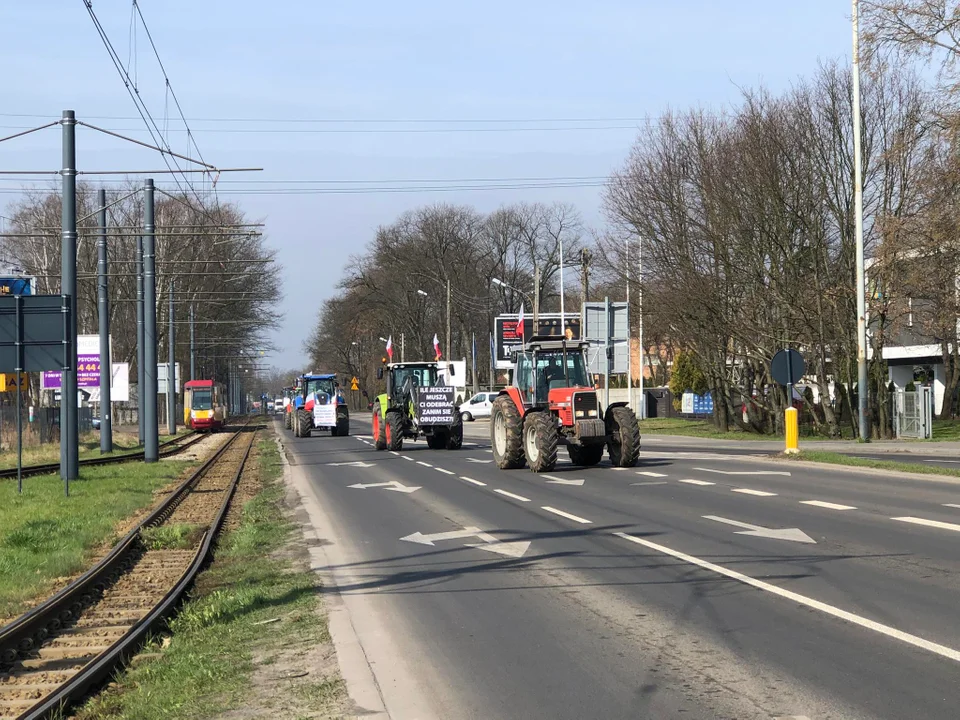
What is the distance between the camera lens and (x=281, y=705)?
6145 millimetres

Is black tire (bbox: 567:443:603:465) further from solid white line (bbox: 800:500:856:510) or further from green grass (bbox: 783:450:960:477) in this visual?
solid white line (bbox: 800:500:856:510)

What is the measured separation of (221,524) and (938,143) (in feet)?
73.2

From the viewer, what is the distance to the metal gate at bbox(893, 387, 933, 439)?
33.8 metres

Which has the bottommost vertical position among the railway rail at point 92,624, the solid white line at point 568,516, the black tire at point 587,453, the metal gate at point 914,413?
the railway rail at point 92,624

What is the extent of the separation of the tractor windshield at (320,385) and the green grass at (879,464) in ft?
108

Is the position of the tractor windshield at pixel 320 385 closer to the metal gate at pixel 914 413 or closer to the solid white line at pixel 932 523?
the metal gate at pixel 914 413

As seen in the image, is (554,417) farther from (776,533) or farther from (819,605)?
(819,605)

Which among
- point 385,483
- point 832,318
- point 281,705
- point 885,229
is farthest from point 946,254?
point 281,705

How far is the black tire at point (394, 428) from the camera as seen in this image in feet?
111

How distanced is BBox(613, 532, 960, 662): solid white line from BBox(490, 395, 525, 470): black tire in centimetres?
1142

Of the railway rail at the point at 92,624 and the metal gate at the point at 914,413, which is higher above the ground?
the metal gate at the point at 914,413

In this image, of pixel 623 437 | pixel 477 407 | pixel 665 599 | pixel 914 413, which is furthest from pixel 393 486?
pixel 477 407

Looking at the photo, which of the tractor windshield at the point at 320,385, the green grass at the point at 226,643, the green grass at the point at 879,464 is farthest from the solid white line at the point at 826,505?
the tractor windshield at the point at 320,385

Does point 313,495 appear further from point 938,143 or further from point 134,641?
point 938,143
